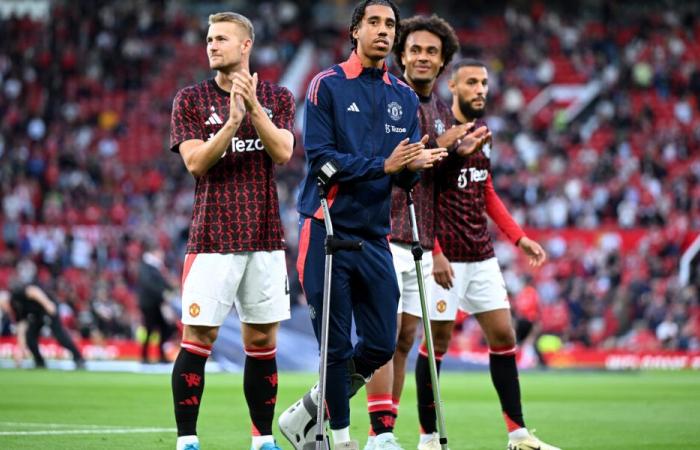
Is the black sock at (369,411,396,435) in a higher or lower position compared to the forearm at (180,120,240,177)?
lower

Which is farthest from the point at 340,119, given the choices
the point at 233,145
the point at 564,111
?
the point at 564,111

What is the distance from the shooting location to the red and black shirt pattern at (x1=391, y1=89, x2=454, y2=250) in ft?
28.3

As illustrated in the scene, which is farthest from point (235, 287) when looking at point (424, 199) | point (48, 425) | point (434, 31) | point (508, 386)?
point (48, 425)

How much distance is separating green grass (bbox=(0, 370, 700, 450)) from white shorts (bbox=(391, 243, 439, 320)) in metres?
1.17

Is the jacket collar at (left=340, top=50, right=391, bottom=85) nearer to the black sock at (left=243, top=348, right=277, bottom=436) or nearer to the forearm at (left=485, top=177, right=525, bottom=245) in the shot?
the black sock at (left=243, top=348, right=277, bottom=436)

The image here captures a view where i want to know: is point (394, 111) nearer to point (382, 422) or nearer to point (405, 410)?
point (382, 422)

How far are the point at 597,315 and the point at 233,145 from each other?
20927 mm

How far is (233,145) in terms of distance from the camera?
7.69 m

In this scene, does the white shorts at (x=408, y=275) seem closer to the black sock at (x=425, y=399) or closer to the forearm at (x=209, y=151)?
the black sock at (x=425, y=399)

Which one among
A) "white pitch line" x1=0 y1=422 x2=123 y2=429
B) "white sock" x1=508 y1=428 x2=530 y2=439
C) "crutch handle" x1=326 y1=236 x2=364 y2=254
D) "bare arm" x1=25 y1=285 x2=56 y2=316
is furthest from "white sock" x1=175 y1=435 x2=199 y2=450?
"bare arm" x1=25 y1=285 x2=56 y2=316

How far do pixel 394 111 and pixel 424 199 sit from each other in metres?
1.50

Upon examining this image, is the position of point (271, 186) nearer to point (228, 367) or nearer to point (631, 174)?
point (228, 367)

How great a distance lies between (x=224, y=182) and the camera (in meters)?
7.70

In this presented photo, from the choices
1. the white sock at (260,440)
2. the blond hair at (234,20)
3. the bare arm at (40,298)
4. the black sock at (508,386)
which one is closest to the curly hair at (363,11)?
the blond hair at (234,20)
